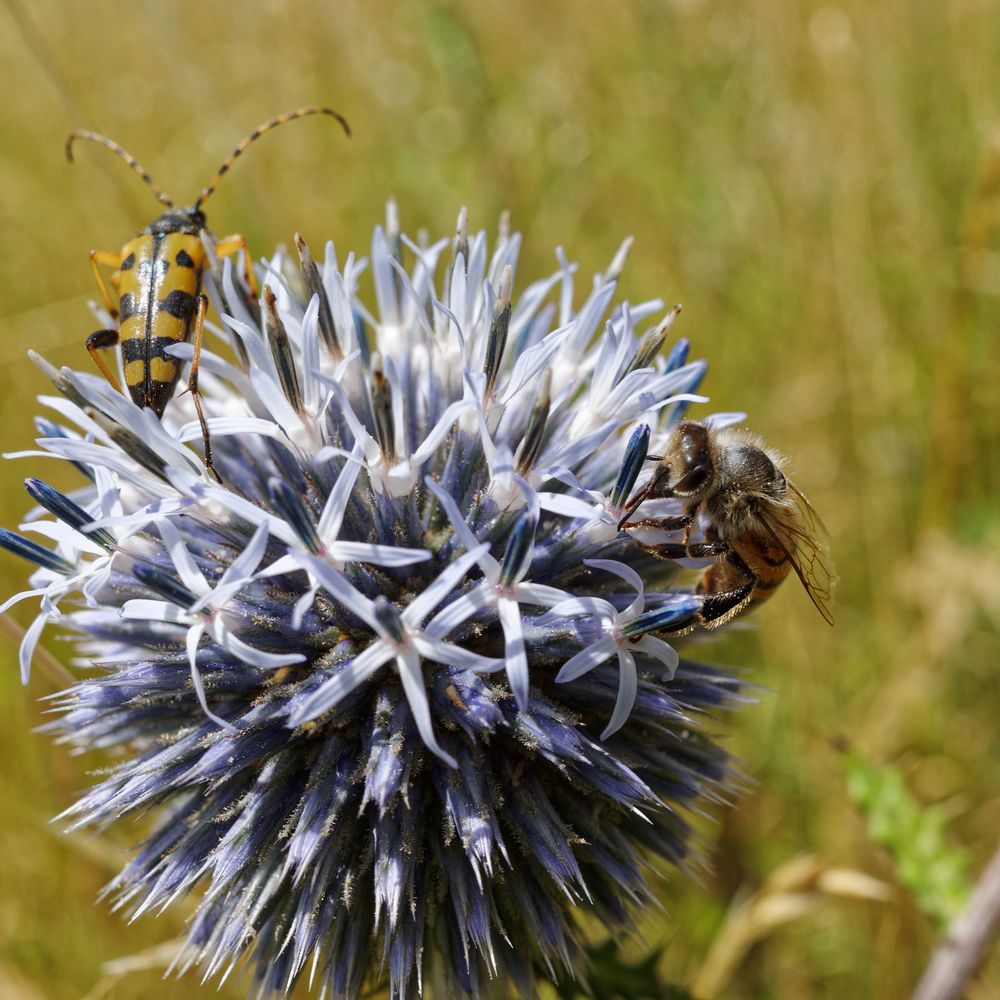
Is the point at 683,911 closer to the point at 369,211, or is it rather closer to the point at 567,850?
the point at 567,850

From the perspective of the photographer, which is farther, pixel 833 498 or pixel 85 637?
pixel 833 498

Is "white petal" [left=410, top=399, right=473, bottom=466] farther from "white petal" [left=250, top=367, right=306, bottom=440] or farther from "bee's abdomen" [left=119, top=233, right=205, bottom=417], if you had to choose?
"bee's abdomen" [left=119, top=233, right=205, bottom=417]

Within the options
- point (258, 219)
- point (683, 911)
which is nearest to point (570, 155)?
point (258, 219)

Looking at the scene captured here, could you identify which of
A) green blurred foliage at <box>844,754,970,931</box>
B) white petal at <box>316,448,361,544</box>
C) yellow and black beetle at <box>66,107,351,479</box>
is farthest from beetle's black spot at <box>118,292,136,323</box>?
green blurred foliage at <box>844,754,970,931</box>

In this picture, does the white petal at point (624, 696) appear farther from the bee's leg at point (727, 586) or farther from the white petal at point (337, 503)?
the white petal at point (337, 503)

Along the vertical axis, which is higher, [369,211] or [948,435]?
[369,211]

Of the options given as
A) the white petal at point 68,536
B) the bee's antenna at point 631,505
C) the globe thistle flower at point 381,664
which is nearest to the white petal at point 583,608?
the globe thistle flower at point 381,664
